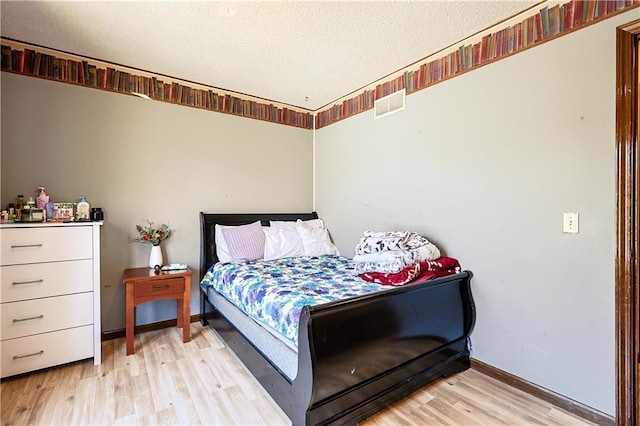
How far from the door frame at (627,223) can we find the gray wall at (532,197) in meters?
0.04

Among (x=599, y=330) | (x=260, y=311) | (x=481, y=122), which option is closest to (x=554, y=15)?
(x=481, y=122)

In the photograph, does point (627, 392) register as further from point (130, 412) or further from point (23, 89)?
point (23, 89)

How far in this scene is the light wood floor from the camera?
5.49ft

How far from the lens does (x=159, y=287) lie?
2516 millimetres

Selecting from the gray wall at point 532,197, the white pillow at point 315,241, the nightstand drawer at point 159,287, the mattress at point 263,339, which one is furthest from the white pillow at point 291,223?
the gray wall at point 532,197

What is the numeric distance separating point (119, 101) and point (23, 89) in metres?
0.63

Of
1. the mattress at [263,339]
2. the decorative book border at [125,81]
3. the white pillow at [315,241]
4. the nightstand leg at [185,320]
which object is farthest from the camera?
the white pillow at [315,241]

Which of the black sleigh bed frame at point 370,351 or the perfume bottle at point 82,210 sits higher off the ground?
the perfume bottle at point 82,210

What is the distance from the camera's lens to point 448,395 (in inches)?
74.9

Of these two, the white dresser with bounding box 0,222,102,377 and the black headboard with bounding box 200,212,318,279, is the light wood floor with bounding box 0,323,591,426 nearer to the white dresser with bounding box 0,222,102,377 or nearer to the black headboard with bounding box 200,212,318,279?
the white dresser with bounding box 0,222,102,377

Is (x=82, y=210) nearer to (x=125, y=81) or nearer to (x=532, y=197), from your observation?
(x=125, y=81)

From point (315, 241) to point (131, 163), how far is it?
194cm

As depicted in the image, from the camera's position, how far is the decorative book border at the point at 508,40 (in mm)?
1683

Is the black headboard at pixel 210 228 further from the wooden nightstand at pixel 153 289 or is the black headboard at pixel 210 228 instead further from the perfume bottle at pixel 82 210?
the perfume bottle at pixel 82 210
